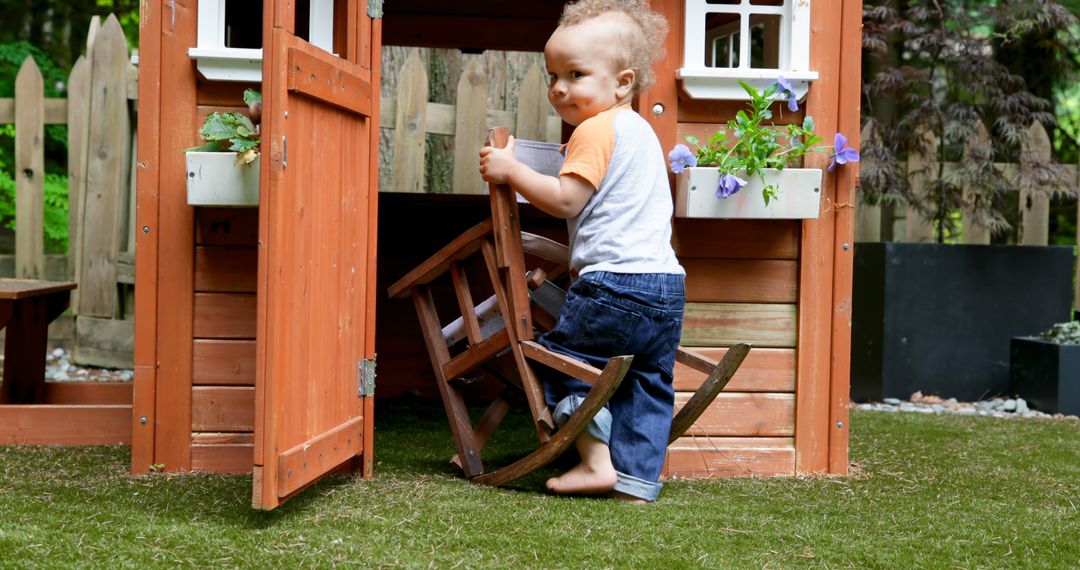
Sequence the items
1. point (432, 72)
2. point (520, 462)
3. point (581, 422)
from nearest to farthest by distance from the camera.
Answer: point (581, 422)
point (520, 462)
point (432, 72)

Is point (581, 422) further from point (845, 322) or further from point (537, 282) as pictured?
point (845, 322)

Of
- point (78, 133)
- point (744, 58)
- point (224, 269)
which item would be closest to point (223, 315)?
point (224, 269)

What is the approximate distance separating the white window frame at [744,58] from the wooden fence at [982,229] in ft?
8.26

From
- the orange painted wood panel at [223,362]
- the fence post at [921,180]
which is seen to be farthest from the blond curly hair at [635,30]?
the fence post at [921,180]

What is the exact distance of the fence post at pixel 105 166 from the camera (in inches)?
215

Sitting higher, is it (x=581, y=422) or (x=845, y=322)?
(x=845, y=322)

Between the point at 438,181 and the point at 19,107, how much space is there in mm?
2377

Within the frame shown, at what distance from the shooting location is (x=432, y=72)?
7512mm

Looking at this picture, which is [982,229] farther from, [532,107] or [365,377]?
[365,377]

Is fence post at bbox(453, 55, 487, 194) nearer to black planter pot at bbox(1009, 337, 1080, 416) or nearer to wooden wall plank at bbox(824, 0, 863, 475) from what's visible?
black planter pot at bbox(1009, 337, 1080, 416)

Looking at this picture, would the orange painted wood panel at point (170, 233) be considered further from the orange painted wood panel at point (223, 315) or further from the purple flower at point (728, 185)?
the purple flower at point (728, 185)

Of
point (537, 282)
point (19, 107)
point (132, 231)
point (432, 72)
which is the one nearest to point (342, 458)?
point (537, 282)

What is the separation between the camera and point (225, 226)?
307cm

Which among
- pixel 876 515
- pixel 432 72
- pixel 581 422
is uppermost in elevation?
pixel 432 72
